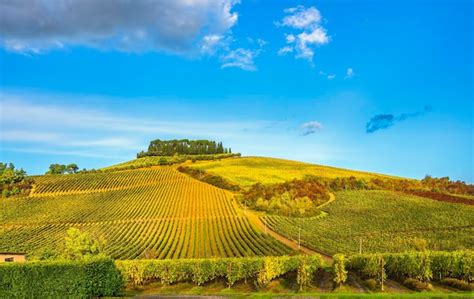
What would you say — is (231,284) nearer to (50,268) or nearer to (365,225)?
(50,268)

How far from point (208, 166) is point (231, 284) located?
366 feet

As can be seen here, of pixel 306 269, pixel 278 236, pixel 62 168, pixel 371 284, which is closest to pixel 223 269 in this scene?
pixel 306 269

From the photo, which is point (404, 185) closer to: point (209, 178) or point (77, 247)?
point (209, 178)

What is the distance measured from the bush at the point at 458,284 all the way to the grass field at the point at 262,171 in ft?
276

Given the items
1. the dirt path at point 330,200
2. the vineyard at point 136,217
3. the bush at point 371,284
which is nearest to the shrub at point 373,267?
the bush at point 371,284

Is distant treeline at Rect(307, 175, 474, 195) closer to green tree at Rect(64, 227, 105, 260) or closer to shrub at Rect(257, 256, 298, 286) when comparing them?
green tree at Rect(64, 227, 105, 260)

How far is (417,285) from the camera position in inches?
1581

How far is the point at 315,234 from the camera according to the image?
79812 millimetres

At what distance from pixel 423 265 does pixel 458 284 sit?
3.07 m

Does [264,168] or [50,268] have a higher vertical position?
[264,168]

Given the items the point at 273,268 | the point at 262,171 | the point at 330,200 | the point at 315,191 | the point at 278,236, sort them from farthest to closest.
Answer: the point at 262,171
the point at 315,191
the point at 330,200
the point at 278,236
the point at 273,268

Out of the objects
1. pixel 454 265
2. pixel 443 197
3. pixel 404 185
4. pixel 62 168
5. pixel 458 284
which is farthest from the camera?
Result: pixel 62 168

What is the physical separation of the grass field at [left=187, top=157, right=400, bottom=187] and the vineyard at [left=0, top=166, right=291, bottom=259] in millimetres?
13690

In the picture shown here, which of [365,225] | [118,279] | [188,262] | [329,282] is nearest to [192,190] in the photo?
[365,225]
